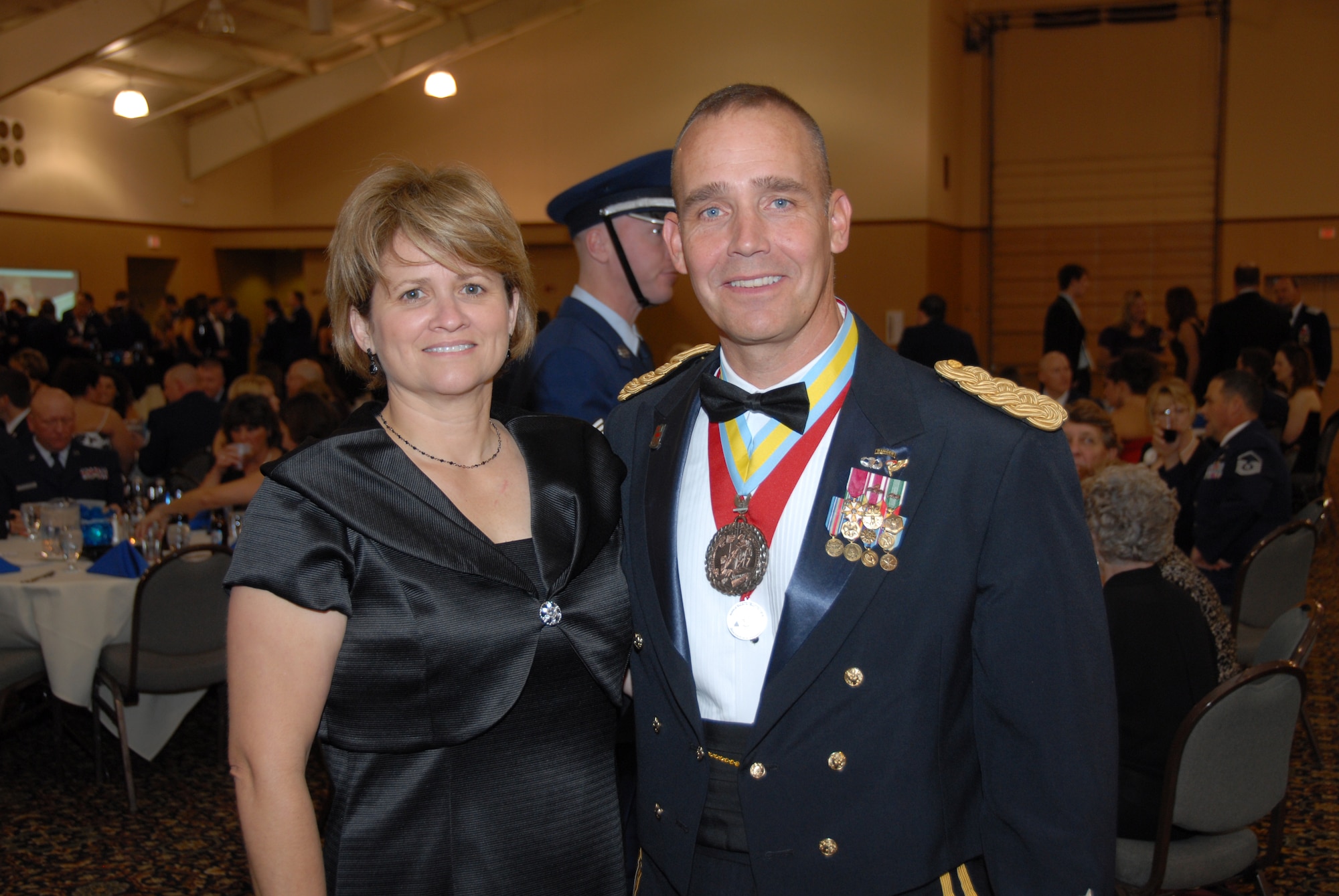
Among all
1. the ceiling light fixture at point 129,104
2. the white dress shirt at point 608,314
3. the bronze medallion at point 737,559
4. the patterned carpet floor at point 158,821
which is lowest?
the patterned carpet floor at point 158,821

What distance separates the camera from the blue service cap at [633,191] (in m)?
2.94

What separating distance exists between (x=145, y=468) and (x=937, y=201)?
32.2 feet

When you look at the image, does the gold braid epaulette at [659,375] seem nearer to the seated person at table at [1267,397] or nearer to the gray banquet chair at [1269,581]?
the gray banquet chair at [1269,581]

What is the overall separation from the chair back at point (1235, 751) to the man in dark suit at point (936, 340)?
609cm

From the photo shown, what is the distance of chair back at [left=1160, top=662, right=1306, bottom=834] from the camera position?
2.31 m

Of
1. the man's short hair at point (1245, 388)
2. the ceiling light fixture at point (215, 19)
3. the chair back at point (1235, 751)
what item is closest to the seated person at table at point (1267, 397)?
the man's short hair at point (1245, 388)

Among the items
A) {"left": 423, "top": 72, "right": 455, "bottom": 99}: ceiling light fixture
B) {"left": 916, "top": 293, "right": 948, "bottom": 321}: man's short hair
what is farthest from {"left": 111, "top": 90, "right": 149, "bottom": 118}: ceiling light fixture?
{"left": 916, "top": 293, "right": 948, "bottom": 321}: man's short hair

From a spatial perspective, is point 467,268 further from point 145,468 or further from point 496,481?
point 145,468

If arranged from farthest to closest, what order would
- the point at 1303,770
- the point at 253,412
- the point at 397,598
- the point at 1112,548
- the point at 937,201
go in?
Answer: the point at 937,201, the point at 253,412, the point at 1303,770, the point at 1112,548, the point at 397,598

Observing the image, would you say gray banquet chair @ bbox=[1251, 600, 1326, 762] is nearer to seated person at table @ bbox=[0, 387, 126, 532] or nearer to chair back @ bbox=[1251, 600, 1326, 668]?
chair back @ bbox=[1251, 600, 1326, 668]

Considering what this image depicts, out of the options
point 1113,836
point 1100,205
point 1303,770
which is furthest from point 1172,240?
point 1113,836

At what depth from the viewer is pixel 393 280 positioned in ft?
5.24

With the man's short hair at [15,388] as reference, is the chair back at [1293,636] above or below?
below

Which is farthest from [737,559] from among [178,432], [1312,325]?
[1312,325]
